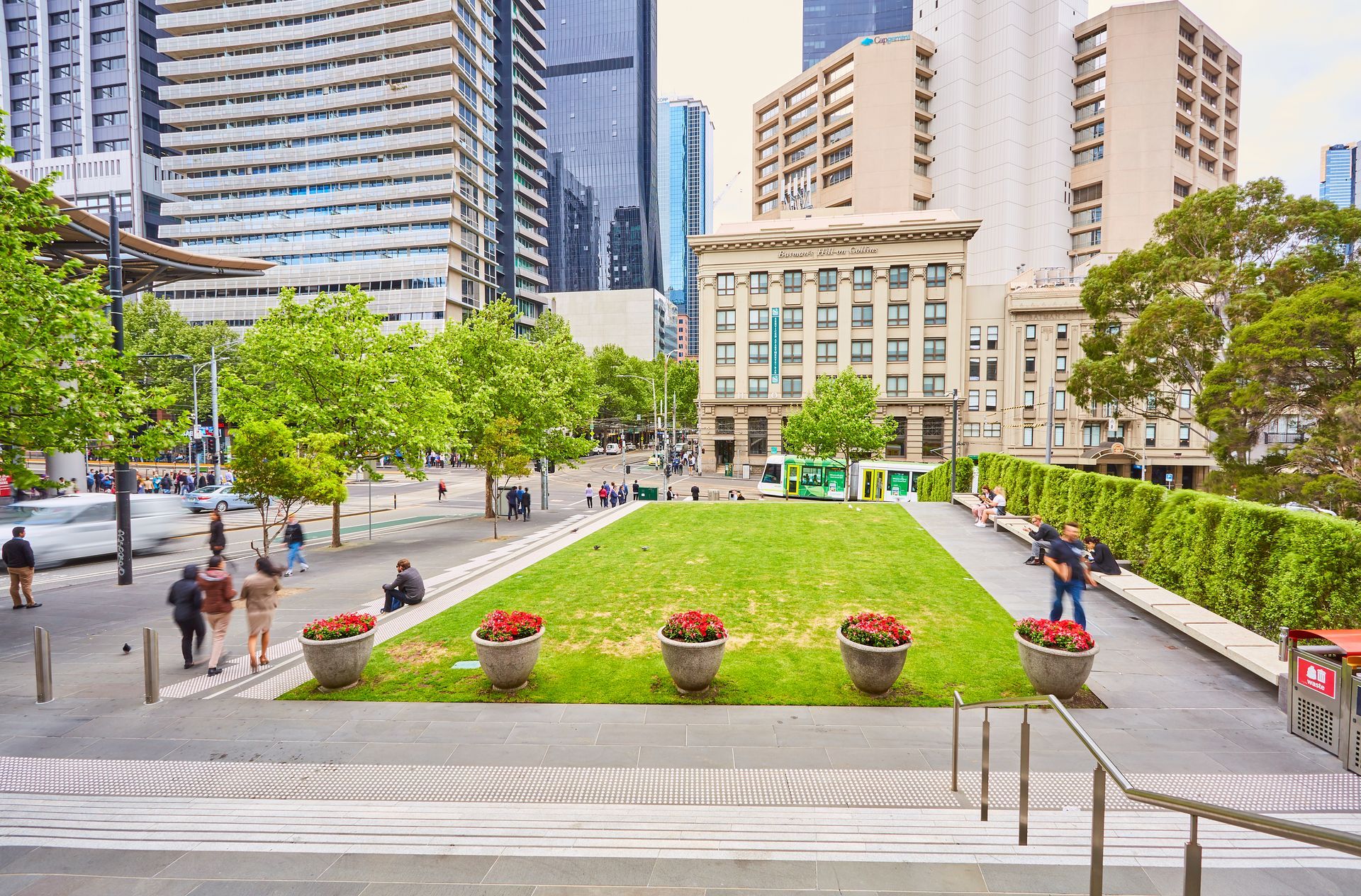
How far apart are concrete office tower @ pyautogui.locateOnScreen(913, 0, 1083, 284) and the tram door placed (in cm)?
4586

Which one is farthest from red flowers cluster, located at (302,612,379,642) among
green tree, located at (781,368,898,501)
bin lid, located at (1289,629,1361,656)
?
green tree, located at (781,368,898,501)

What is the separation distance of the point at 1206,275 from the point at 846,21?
133 meters

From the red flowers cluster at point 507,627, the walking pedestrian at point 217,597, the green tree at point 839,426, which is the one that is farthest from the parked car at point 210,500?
the green tree at point 839,426

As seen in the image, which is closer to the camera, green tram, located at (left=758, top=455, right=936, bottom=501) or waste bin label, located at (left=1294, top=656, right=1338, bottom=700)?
waste bin label, located at (left=1294, top=656, right=1338, bottom=700)

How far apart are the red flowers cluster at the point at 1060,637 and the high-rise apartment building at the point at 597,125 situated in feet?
540

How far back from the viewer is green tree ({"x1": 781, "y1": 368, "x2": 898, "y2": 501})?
151 ft

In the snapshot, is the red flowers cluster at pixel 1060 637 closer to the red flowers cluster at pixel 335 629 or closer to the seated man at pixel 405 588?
the red flowers cluster at pixel 335 629

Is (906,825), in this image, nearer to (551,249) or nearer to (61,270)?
(61,270)

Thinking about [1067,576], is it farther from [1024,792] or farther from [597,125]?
[597,125]

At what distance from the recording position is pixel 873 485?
39062mm

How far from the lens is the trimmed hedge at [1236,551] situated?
9523 mm

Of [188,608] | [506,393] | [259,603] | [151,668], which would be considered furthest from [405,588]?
[506,393]

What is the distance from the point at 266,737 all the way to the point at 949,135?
82586mm

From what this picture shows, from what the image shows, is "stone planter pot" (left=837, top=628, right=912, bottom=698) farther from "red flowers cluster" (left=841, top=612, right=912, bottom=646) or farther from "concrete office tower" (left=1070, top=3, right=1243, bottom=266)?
"concrete office tower" (left=1070, top=3, right=1243, bottom=266)
